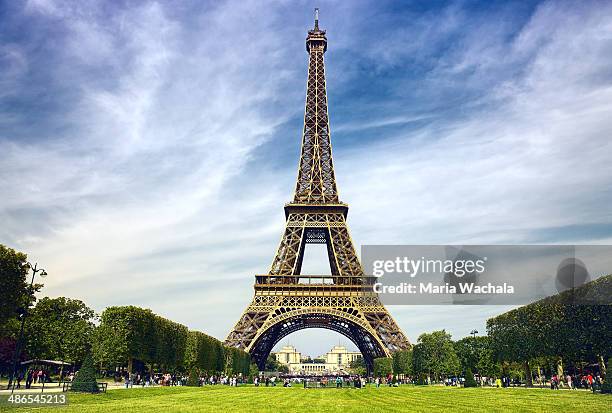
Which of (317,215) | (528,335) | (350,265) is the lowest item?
(528,335)

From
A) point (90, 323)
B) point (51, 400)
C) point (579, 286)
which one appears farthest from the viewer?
point (90, 323)

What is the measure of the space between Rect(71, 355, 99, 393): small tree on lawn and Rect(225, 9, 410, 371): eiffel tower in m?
29.5

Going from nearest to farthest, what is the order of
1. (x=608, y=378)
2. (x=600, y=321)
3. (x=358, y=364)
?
1. (x=608, y=378)
2. (x=600, y=321)
3. (x=358, y=364)

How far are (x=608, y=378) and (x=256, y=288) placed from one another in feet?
140

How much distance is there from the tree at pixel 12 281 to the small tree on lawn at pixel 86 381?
34.6 feet

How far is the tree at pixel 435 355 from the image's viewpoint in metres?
66.2

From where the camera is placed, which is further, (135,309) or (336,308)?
(336,308)

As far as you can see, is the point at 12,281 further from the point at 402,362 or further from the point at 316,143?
the point at 316,143

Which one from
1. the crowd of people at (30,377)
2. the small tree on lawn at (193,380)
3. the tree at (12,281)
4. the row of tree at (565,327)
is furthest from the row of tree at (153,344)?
the row of tree at (565,327)

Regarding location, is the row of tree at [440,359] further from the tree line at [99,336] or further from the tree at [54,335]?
the tree at [54,335]

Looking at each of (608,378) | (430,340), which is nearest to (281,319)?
(430,340)

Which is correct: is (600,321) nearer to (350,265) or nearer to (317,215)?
(350,265)

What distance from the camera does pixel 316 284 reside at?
68.0 m

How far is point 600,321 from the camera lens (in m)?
42.4
